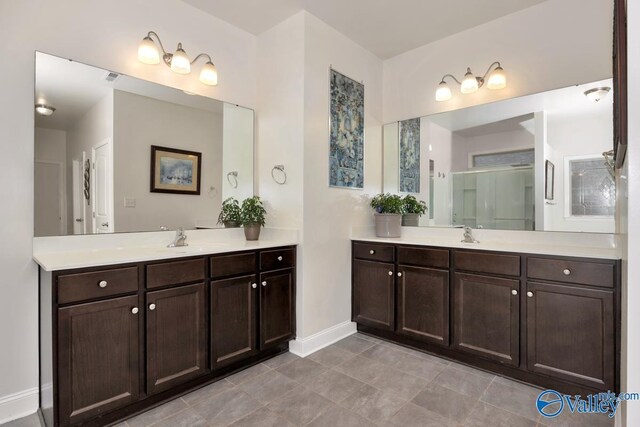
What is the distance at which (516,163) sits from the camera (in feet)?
8.77

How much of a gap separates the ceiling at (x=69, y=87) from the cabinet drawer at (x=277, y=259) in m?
1.46

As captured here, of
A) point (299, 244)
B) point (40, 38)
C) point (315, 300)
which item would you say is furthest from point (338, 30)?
point (315, 300)

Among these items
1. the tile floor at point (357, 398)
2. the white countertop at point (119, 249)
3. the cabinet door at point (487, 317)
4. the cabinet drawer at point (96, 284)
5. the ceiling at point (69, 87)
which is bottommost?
the tile floor at point (357, 398)

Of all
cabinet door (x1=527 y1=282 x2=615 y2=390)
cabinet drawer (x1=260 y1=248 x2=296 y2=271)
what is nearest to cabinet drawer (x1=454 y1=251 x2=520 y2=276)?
cabinet door (x1=527 y1=282 x2=615 y2=390)

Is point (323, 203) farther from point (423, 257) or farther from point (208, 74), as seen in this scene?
point (208, 74)

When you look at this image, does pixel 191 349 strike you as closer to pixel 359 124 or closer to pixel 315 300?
pixel 315 300

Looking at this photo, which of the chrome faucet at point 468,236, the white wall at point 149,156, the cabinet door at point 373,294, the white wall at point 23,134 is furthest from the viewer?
the cabinet door at point 373,294

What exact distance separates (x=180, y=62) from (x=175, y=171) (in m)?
0.79

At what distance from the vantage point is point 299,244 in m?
2.68

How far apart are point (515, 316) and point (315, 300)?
1.45 m

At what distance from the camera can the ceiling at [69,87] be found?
1.95 metres

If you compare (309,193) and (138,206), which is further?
(309,193)

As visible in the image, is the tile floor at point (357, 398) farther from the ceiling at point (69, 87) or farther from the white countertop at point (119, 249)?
the ceiling at point (69, 87)

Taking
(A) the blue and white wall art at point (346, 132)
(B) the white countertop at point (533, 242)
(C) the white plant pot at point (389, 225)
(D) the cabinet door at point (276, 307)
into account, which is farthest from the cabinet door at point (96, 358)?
(C) the white plant pot at point (389, 225)
